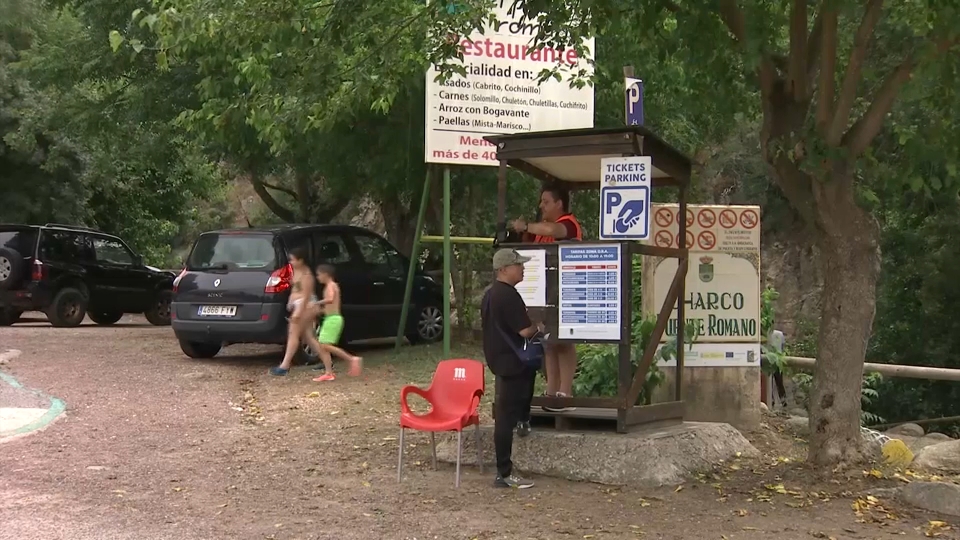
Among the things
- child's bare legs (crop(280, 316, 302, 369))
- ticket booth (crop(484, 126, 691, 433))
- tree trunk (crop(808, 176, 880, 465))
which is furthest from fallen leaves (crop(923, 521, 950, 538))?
child's bare legs (crop(280, 316, 302, 369))

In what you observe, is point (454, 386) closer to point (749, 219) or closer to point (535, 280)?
point (535, 280)

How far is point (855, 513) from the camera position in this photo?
659cm

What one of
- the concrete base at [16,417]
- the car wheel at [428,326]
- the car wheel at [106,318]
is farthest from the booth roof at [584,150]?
the car wheel at [106,318]

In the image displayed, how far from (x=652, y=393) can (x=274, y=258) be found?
5644mm

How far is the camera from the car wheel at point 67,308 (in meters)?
19.2

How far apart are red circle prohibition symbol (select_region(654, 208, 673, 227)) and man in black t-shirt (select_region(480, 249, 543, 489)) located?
103 inches

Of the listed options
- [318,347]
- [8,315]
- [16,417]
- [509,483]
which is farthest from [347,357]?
[8,315]

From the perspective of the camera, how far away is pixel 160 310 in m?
21.3

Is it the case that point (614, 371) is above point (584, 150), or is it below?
below

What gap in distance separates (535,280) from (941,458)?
142 inches

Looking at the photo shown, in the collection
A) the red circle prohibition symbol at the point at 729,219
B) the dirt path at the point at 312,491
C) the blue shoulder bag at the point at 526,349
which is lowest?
the dirt path at the point at 312,491

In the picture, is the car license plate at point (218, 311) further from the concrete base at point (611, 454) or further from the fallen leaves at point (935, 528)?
the fallen leaves at point (935, 528)

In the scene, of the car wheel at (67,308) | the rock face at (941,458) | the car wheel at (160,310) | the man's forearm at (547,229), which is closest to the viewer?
the man's forearm at (547,229)

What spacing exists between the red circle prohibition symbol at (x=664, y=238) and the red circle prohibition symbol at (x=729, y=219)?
473 mm
